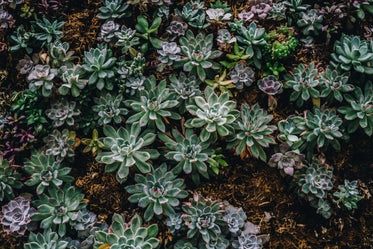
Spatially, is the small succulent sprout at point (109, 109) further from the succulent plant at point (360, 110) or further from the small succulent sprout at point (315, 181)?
the succulent plant at point (360, 110)

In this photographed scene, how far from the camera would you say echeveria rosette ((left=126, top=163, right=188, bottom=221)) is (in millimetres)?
2898

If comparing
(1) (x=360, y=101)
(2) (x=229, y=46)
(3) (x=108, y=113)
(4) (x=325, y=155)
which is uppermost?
(2) (x=229, y=46)

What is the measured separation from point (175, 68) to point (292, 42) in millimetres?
1291

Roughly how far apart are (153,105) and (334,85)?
1866 mm

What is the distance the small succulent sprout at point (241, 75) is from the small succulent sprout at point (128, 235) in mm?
1675

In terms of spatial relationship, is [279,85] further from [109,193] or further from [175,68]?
[109,193]

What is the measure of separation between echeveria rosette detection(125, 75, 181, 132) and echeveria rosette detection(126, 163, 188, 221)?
1.52 ft

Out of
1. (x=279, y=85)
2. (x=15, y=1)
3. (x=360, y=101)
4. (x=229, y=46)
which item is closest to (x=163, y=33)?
(x=229, y=46)

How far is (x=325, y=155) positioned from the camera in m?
3.27

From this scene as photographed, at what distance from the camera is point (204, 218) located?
114 inches

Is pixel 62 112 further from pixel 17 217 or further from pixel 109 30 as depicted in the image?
pixel 17 217

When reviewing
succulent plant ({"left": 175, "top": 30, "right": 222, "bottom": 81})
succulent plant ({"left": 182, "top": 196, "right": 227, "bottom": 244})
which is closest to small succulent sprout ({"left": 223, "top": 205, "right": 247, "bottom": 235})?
succulent plant ({"left": 182, "top": 196, "right": 227, "bottom": 244})

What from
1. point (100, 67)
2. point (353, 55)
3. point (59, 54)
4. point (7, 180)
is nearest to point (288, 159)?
point (353, 55)

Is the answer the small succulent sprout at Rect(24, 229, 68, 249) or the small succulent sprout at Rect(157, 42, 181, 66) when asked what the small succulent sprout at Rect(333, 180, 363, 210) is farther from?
the small succulent sprout at Rect(24, 229, 68, 249)
